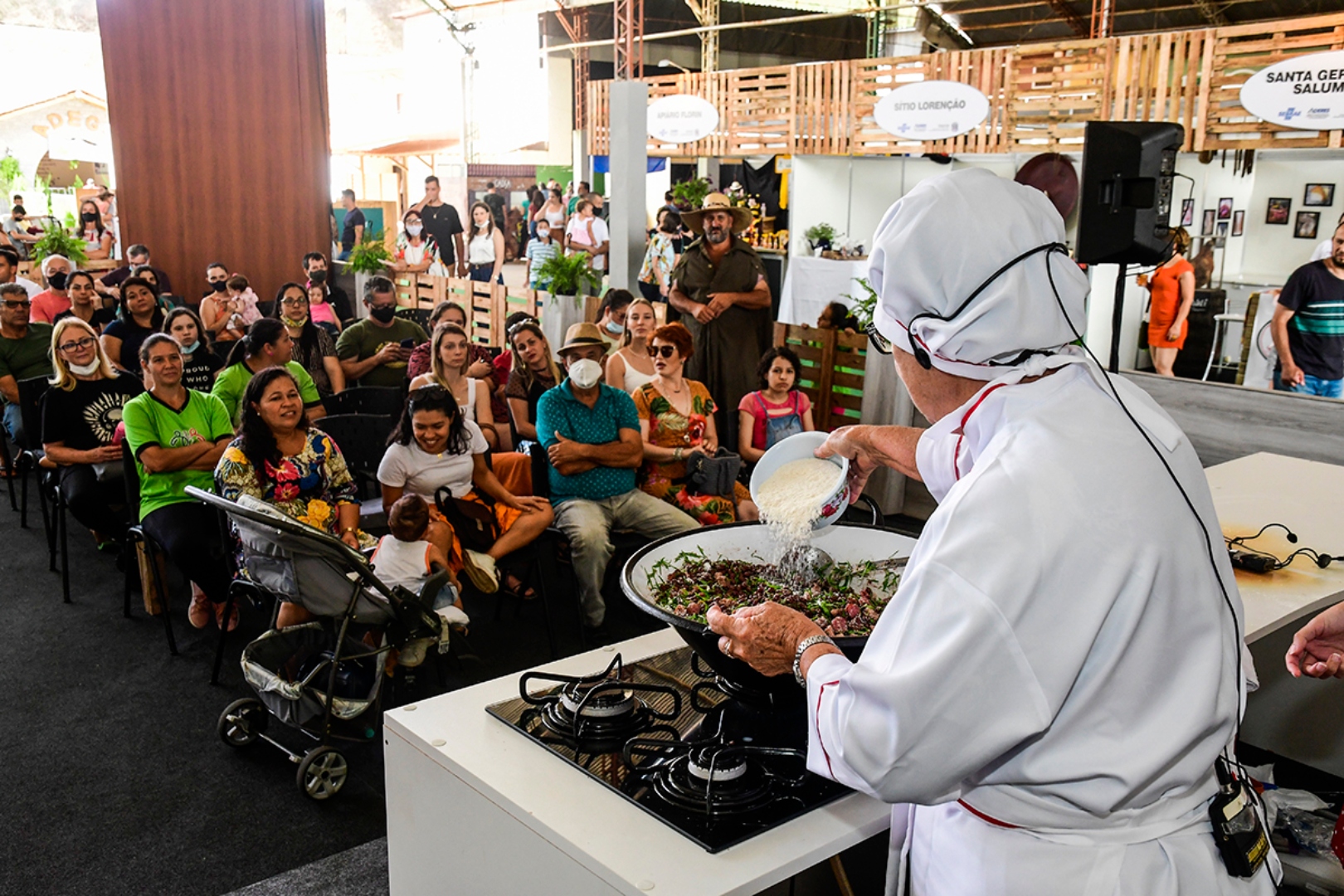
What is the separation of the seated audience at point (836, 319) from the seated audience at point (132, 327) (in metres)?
3.96

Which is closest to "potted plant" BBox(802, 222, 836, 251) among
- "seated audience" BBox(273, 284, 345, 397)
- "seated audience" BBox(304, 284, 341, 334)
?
"seated audience" BBox(304, 284, 341, 334)

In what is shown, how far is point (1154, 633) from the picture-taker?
1216 millimetres

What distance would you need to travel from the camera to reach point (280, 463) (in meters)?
3.98

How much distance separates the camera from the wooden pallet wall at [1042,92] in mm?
8688

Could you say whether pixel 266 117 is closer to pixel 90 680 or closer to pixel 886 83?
pixel 886 83

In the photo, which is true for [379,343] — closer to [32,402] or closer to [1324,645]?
[32,402]

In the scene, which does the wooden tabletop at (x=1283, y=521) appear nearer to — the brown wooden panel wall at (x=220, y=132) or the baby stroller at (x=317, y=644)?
the baby stroller at (x=317, y=644)

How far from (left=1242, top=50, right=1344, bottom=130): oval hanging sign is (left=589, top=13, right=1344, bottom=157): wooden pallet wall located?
7.6 inches

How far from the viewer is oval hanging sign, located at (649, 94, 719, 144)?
40.8 ft

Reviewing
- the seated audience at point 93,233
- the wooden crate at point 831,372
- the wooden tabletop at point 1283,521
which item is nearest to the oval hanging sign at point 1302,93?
the wooden crate at point 831,372

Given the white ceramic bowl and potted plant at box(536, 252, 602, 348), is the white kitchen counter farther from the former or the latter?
potted plant at box(536, 252, 602, 348)

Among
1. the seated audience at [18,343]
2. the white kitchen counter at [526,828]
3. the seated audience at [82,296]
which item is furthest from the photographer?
the seated audience at [82,296]

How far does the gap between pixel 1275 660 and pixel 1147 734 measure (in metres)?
2.87

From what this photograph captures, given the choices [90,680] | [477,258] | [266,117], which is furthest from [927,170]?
[90,680]
